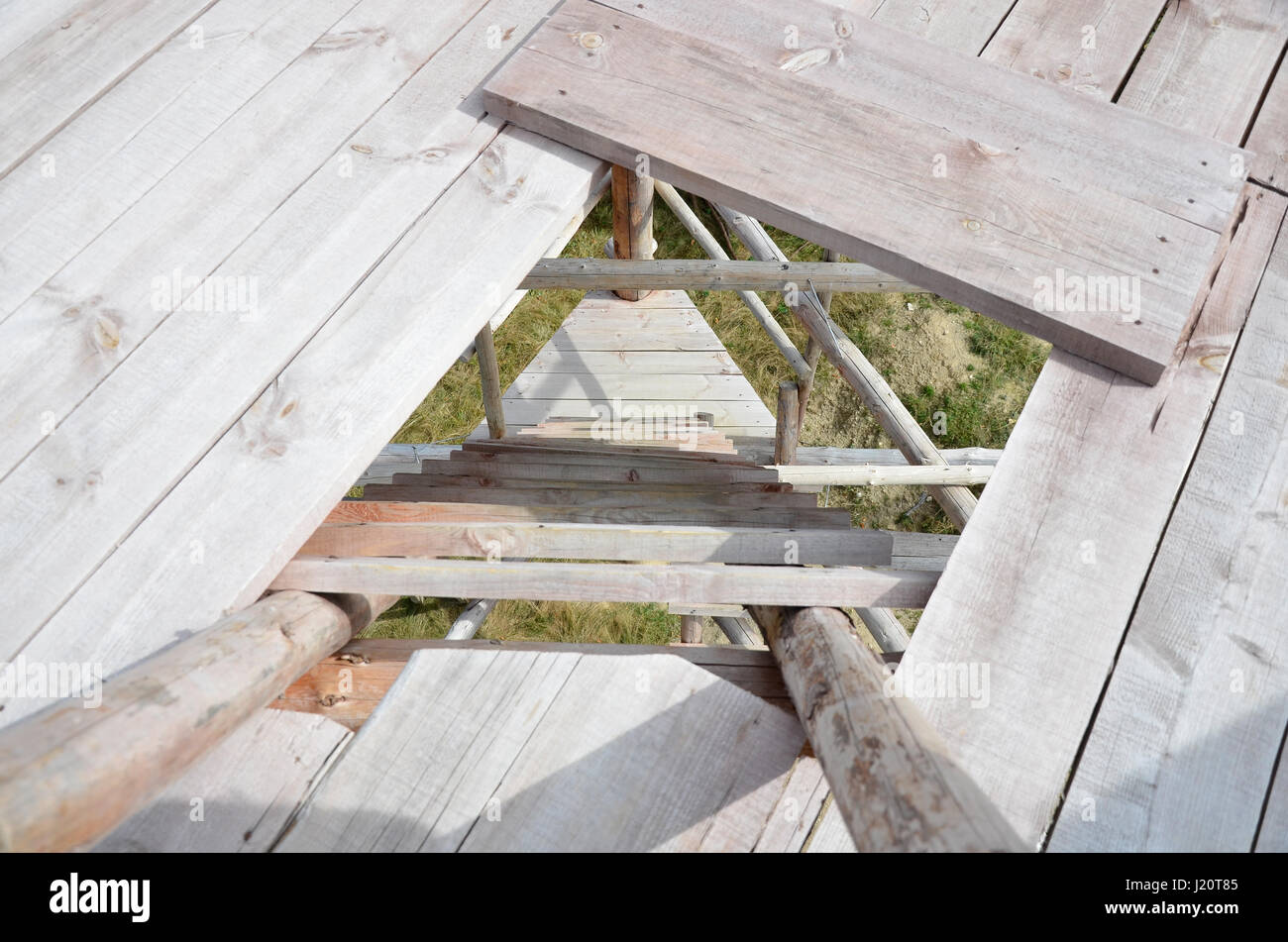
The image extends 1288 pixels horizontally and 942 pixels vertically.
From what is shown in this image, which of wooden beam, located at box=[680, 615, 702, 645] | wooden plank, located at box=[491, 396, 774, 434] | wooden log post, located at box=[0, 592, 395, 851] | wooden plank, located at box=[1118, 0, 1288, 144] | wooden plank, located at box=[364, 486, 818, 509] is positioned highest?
wooden plank, located at box=[1118, 0, 1288, 144]

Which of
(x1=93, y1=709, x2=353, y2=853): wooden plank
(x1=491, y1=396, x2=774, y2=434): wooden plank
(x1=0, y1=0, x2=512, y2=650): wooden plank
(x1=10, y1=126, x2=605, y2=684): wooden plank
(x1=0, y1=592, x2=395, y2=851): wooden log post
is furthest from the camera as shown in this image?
(x1=491, y1=396, x2=774, y2=434): wooden plank

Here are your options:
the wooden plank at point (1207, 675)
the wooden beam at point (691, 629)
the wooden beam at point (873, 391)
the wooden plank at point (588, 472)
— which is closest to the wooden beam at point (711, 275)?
the wooden beam at point (873, 391)

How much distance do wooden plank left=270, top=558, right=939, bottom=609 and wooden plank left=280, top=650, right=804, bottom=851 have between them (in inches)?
5.7

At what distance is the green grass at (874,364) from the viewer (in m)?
7.21

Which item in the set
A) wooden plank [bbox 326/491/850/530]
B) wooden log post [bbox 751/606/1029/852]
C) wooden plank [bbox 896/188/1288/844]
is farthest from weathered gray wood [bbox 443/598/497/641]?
wooden plank [bbox 896/188/1288/844]

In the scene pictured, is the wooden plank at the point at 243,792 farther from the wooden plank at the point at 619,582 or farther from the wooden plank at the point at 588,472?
the wooden plank at the point at 588,472

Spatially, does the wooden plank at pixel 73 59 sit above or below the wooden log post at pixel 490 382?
above

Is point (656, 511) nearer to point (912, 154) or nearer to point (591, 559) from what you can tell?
point (591, 559)

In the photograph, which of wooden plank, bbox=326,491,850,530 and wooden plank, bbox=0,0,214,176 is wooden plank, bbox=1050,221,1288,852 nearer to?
wooden plank, bbox=326,491,850,530

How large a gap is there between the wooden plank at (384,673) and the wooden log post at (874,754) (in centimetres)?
8

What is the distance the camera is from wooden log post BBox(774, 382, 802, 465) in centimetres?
479
